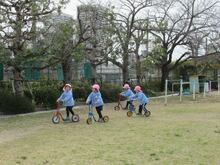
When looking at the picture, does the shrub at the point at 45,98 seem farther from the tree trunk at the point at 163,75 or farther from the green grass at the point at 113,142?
the tree trunk at the point at 163,75

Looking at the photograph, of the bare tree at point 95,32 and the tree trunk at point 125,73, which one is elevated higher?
the bare tree at point 95,32

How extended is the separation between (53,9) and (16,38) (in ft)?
7.50

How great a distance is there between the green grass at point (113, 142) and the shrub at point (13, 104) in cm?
397

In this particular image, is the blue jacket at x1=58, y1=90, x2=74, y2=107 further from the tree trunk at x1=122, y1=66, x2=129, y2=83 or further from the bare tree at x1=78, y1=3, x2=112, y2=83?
the tree trunk at x1=122, y1=66, x2=129, y2=83

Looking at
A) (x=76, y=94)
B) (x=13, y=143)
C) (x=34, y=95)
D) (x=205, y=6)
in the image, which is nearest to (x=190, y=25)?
(x=205, y=6)

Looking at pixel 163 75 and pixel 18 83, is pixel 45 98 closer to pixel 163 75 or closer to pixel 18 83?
pixel 18 83

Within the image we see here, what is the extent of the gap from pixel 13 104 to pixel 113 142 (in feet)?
34.6

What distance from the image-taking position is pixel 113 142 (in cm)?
1170

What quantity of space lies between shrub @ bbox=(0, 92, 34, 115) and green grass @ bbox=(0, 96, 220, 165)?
3.97 metres

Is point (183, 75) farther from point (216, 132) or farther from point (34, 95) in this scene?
point (216, 132)

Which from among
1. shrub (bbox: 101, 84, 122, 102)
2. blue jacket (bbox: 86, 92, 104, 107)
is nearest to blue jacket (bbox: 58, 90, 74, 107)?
blue jacket (bbox: 86, 92, 104, 107)

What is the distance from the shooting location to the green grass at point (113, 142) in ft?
30.9

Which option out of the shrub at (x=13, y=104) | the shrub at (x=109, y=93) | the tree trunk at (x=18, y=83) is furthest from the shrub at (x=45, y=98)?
the shrub at (x=109, y=93)

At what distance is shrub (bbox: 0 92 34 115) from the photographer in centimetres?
2122
